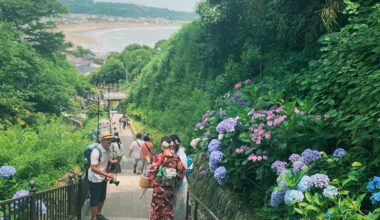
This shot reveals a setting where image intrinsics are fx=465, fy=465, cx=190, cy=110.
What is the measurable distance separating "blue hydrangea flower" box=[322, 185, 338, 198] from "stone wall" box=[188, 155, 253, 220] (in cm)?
219

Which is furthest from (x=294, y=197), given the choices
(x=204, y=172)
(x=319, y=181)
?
(x=204, y=172)

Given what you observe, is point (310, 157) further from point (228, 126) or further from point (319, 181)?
point (228, 126)

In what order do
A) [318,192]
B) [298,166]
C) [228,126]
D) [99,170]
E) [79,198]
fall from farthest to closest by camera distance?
[79,198] < [99,170] < [228,126] < [298,166] < [318,192]

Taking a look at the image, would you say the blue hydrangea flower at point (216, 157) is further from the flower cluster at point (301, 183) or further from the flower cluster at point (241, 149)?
the flower cluster at point (301, 183)

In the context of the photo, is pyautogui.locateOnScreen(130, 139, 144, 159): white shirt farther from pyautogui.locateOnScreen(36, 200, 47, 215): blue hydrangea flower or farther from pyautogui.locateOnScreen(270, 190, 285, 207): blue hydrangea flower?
pyautogui.locateOnScreen(270, 190, 285, 207): blue hydrangea flower

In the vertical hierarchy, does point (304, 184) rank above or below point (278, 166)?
above

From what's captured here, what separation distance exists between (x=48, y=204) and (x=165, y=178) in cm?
179

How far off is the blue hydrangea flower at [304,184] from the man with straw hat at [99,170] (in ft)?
12.0

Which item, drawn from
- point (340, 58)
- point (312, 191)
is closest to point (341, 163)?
point (312, 191)

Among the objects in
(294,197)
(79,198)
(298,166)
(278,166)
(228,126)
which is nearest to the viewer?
(294,197)

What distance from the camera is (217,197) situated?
797cm

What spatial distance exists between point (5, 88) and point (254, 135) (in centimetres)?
1697

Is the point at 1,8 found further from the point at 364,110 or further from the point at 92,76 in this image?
the point at 92,76

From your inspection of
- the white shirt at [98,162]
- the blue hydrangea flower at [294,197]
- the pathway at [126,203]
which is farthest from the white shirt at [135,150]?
the blue hydrangea flower at [294,197]
